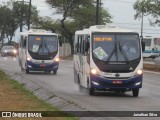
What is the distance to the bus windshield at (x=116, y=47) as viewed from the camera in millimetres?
21234

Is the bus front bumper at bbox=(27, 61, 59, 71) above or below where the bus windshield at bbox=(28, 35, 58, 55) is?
below

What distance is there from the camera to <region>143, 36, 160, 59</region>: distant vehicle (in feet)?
263

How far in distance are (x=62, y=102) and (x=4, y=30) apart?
318 ft

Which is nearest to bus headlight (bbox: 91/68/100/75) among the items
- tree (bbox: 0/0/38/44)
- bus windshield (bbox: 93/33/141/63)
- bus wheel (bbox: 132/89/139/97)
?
bus windshield (bbox: 93/33/141/63)

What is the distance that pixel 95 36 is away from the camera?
70.8 ft

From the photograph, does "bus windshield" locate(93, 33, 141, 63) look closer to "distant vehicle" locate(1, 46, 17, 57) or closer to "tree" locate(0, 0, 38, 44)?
"distant vehicle" locate(1, 46, 17, 57)

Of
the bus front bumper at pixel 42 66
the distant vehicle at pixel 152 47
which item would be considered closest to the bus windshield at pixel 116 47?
the bus front bumper at pixel 42 66

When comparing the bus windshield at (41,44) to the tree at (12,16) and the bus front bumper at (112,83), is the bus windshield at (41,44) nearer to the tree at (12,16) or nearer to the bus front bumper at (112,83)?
the bus front bumper at (112,83)

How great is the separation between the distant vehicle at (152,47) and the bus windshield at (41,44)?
45011 mm

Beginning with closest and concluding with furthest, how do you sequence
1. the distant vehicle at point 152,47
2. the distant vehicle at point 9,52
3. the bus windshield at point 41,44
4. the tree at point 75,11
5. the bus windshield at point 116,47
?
the bus windshield at point 116,47 → the bus windshield at point 41,44 → the distant vehicle at point 9,52 → the distant vehicle at point 152,47 → the tree at point 75,11

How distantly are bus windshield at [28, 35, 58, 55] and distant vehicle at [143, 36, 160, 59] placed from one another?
1772 inches

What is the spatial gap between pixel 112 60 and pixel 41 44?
50.6 ft

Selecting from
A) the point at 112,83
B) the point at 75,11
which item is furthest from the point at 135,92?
the point at 75,11

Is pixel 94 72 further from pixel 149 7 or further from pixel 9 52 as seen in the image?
pixel 9 52
